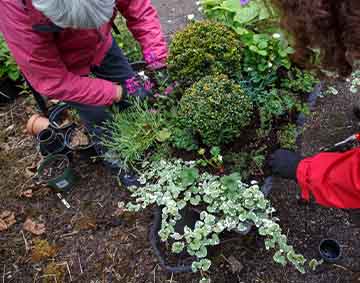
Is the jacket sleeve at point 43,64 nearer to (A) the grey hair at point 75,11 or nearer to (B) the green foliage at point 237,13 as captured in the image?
(A) the grey hair at point 75,11

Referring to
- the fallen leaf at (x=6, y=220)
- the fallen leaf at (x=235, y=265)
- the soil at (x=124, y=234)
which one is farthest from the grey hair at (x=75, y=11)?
the fallen leaf at (x=6, y=220)

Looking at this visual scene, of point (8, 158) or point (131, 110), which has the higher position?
point (131, 110)

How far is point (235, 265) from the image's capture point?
6.88 feet

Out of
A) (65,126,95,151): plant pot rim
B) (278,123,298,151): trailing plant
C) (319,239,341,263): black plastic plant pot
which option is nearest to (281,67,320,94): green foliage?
(278,123,298,151): trailing plant

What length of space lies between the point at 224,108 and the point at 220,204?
0.41 meters

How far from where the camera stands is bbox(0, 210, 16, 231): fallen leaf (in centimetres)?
254

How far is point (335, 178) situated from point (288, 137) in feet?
1.37

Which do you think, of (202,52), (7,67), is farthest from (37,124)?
(202,52)

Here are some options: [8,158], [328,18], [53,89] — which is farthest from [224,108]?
[8,158]

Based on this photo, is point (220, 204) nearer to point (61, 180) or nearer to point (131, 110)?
point (131, 110)

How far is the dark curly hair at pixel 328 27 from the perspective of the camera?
114cm

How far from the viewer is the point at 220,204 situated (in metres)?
1.73

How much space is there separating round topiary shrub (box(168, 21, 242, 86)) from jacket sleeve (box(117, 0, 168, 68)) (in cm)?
27

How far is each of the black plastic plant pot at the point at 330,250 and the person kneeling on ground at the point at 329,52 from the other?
1.81ft
